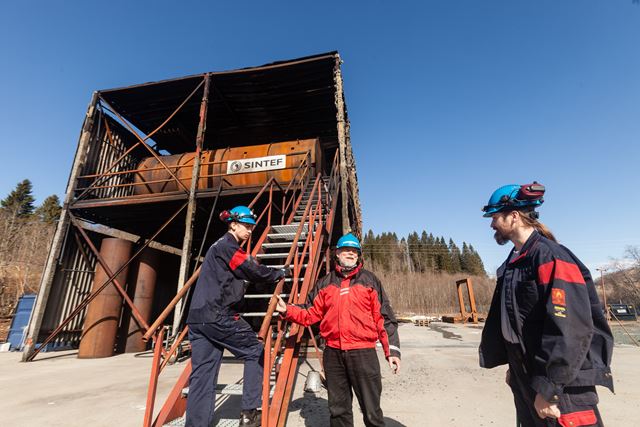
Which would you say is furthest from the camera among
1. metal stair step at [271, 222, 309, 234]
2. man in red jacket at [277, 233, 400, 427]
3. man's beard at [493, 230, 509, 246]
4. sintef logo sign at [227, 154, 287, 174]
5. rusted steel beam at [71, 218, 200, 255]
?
sintef logo sign at [227, 154, 287, 174]

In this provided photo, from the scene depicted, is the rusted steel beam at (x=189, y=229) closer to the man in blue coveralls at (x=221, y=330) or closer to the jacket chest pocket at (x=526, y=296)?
the man in blue coveralls at (x=221, y=330)

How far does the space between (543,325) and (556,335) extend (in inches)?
6.9

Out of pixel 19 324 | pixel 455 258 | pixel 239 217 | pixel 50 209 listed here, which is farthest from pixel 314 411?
pixel 455 258

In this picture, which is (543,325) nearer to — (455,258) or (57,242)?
(57,242)

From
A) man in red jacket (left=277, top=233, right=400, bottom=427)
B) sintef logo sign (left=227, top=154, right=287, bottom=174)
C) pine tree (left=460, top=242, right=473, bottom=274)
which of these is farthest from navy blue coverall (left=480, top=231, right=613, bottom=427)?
pine tree (left=460, top=242, right=473, bottom=274)

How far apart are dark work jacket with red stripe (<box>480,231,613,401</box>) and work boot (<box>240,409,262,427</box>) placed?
224 cm

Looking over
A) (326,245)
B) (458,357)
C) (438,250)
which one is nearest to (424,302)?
(438,250)

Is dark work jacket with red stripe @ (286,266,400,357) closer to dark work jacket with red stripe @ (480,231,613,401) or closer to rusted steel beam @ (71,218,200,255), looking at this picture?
dark work jacket with red stripe @ (480,231,613,401)

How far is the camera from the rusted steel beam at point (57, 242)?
24.5 feet

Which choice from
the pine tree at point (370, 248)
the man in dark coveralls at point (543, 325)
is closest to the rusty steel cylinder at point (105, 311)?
the man in dark coveralls at point (543, 325)

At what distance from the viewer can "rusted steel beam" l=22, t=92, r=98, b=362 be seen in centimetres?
747

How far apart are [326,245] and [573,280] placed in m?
4.94

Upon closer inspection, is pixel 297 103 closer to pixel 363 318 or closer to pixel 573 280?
pixel 363 318

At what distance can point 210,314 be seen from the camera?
264 centimetres
